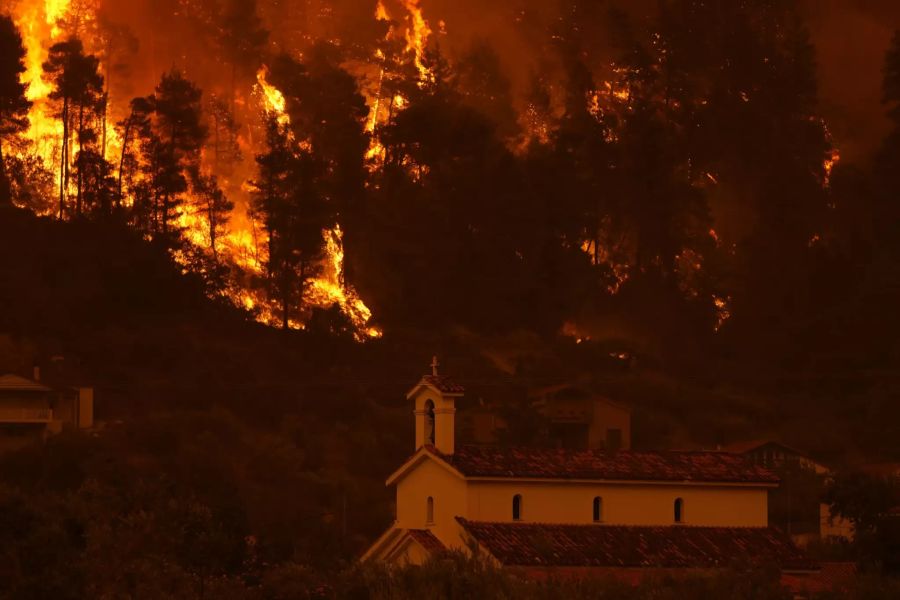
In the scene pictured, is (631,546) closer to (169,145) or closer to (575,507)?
(575,507)

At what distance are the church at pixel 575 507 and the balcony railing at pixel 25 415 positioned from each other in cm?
3107

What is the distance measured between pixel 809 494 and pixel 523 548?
3588 cm

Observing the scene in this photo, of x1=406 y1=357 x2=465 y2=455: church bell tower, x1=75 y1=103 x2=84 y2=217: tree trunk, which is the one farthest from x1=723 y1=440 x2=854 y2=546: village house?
x1=75 y1=103 x2=84 y2=217: tree trunk

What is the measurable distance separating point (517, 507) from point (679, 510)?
552cm

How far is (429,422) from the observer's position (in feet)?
253

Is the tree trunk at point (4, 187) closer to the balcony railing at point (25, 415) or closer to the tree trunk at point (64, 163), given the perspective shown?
the tree trunk at point (64, 163)

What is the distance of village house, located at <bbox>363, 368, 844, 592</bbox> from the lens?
237 feet

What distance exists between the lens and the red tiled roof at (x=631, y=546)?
71.2 meters

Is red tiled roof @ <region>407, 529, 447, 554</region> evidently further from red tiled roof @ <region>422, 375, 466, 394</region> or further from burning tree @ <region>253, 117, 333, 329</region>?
burning tree @ <region>253, 117, 333, 329</region>

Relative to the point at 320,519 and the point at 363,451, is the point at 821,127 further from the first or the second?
the point at 320,519

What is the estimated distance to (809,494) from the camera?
4126 inches

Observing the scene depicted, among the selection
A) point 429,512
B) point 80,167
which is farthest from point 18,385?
point 429,512

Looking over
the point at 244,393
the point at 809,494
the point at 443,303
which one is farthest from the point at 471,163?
the point at 809,494

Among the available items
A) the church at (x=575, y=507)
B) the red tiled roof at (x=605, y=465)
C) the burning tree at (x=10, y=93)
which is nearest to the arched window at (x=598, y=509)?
the church at (x=575, y=507)
